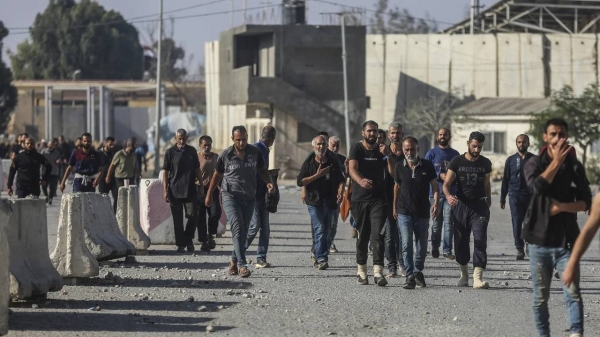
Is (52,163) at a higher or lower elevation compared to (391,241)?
higher

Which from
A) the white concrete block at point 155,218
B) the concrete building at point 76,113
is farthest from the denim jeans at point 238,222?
the concrete building at point 76,113

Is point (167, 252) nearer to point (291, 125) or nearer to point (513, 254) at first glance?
point (513, 254)

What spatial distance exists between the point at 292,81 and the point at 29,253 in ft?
158

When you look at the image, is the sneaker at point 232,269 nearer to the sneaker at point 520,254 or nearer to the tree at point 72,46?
the sneaker at point 520,254

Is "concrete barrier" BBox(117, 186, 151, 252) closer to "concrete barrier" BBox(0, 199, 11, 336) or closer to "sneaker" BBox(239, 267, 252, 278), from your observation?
"sneaker" BBox(239, 267, 252, 278)

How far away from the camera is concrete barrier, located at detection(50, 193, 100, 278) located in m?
13.3

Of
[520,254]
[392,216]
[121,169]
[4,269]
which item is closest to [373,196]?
[392,216]

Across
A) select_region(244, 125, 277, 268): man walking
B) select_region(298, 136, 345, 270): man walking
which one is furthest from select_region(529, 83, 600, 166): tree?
select_region(244, 125, 277, 268): man walking

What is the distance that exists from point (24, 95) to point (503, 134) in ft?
169

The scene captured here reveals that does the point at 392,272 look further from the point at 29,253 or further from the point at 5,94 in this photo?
the point at 5,94

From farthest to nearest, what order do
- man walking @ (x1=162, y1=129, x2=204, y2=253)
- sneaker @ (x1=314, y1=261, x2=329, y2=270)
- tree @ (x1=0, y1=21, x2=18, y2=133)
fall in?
tree @ (x1=0, y1=21, x2=18, y2=133), man walking @ (x1=162, y1=129, x2=204, y2=253), sneaker @ (x1=314, y1=261, x2=329, y2=270)

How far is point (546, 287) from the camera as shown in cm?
895

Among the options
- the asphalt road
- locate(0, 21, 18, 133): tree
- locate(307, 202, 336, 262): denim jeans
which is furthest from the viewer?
locate(0, 21, 18, 133): tree

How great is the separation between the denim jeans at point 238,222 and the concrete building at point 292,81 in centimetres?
4225
